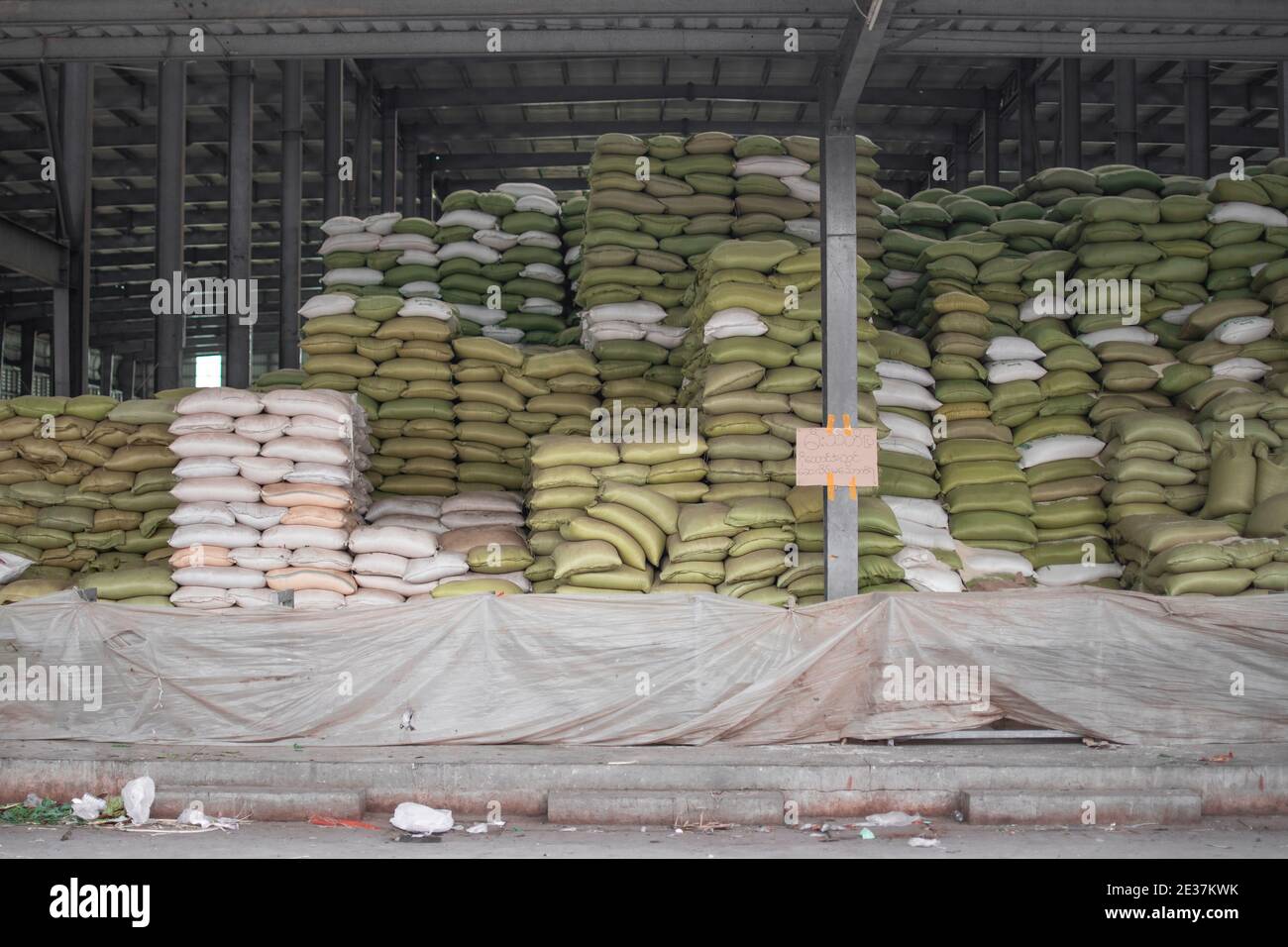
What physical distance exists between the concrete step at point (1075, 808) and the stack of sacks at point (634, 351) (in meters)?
3.56

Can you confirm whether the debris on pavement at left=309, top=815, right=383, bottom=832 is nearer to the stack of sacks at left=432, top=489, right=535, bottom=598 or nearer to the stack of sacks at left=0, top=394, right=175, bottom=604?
the stack of sacks at left=432, top=489, right=535, bottom=598

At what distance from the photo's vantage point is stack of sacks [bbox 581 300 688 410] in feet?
26.5

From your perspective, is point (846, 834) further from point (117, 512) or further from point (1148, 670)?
point (117, 512)

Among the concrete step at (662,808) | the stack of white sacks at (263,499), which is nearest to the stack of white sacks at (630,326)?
the stack of white sacks at (263,499)

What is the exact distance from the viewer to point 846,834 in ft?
17.0

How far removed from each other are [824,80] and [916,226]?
263 cm

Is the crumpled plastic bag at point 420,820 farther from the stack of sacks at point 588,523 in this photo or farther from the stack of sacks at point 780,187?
the stack of sacks at point 780,187

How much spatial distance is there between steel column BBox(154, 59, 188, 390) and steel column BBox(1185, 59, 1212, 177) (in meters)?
10.7

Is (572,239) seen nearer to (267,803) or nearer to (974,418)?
(974,418)

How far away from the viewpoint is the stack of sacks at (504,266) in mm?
9664

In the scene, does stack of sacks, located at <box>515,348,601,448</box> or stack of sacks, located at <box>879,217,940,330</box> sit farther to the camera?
stack of sacks, located at <box>879,217,940,330</box>

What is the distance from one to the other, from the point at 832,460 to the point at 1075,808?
2105mm

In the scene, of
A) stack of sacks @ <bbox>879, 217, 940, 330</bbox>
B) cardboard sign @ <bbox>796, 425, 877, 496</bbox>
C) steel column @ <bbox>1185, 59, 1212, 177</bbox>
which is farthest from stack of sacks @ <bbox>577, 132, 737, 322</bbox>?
steel column @ <bbox>1185, 59, 1212, 177</bbox>

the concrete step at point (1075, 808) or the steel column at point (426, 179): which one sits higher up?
the steel column at point (426, 179)
